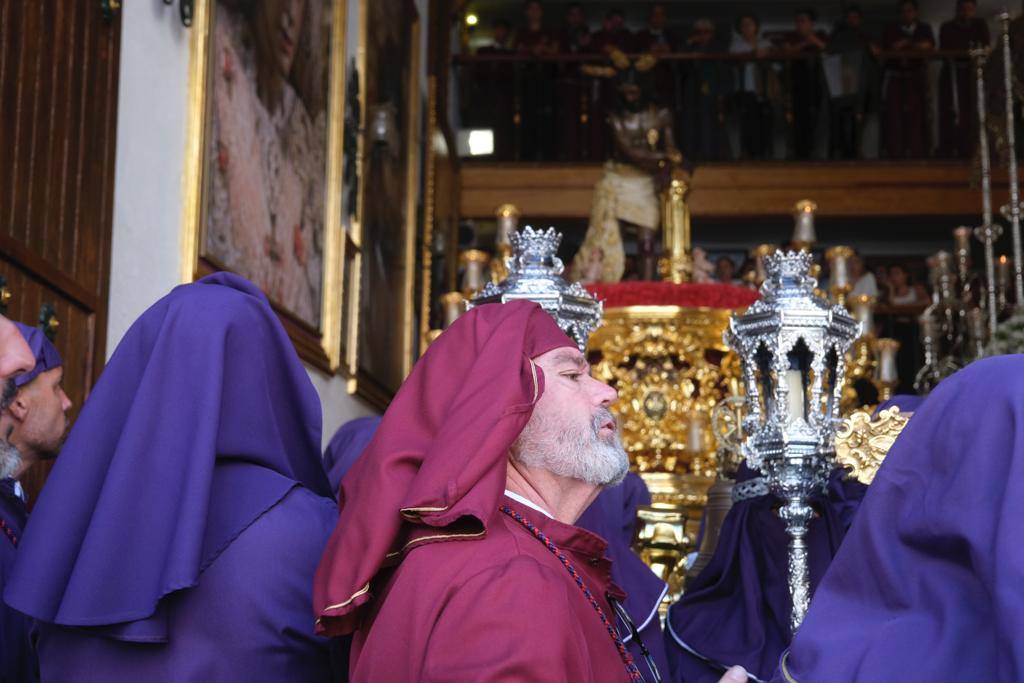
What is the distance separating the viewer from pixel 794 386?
348 cm

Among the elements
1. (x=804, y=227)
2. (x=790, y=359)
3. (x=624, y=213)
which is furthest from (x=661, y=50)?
(x=790, y=359)

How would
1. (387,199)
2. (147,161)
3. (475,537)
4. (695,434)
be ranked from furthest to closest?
(387,199) → (695,434) → (147,161) → (475,537)

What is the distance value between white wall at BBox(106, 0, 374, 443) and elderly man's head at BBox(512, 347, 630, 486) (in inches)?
100

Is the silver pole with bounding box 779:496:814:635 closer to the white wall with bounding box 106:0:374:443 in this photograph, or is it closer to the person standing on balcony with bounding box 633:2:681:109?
the white wall with bounding box 106:0:374:443

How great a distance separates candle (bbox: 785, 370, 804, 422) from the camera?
3.46 meters

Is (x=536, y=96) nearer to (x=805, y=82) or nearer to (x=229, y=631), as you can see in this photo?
(x=805, y=82)

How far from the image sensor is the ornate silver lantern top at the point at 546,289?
12.1 ft

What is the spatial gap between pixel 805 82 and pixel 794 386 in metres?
12.9

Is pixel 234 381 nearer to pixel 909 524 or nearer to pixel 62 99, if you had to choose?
pixel 909 524

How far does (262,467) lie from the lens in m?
2.58

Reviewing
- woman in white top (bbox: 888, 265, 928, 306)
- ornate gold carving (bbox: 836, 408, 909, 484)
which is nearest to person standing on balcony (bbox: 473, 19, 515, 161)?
woman in white top (bbox: 888, 265, 928, 306)

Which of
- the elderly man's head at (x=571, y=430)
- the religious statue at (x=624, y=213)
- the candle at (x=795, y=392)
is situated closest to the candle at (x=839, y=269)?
the religious statue at (x=624, y=213)

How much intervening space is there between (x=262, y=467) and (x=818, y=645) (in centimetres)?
122

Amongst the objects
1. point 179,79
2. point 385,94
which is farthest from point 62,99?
point 385,94
